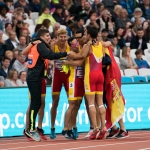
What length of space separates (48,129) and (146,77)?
15.7ft

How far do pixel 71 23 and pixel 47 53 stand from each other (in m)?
9.08

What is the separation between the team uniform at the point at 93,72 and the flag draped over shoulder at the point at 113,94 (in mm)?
420

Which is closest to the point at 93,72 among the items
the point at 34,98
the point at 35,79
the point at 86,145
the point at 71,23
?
the point at 35,79

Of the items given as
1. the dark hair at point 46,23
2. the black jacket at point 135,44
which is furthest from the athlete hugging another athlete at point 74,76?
the black jacket at point 135,44

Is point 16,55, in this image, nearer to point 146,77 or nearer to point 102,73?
point 146,77

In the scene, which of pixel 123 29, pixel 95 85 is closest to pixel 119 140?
pixel 95 85

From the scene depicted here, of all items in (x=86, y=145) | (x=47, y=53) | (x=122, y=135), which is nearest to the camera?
(x=86, y=145)

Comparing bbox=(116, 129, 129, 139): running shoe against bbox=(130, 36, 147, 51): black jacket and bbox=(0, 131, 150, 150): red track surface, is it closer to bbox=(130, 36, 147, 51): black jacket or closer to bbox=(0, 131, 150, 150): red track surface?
bbox=(0, 131, 150, 150): red track surface

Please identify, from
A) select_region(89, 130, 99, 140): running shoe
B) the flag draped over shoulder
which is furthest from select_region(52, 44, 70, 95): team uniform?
select_region(89, 130, 99, 140): running shoe

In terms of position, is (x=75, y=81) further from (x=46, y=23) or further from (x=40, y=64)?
(x=46, y=23)

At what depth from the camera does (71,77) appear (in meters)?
14.7

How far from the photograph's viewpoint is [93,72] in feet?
47.6

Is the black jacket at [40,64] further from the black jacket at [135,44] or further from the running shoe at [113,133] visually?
the black jacket at [135,44]

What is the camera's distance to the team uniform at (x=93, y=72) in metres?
14.5
